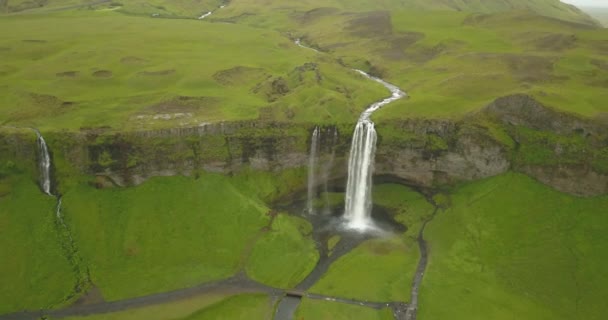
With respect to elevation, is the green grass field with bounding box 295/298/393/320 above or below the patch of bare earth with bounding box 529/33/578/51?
below

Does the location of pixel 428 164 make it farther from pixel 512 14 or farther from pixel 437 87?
pixel 512 14

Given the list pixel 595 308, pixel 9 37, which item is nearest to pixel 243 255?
pixel 595 308

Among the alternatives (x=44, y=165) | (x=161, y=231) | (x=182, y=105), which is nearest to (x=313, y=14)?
(x=182, y=105)

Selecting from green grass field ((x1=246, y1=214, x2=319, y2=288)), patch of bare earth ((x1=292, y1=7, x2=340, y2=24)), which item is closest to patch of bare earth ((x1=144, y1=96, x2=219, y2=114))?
green grass field ((x1=246, y1=214, x2=319, y2=288))

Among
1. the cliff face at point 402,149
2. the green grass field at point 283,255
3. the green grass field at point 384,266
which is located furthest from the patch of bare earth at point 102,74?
the green grass field at point 384,266

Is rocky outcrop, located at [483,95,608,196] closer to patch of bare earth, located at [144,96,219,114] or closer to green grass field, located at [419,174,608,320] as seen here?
green grass field, located at [419,174,608,320]

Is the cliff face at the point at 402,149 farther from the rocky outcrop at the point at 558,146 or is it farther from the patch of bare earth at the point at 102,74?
the patch of bare earth at the point at 102,74
